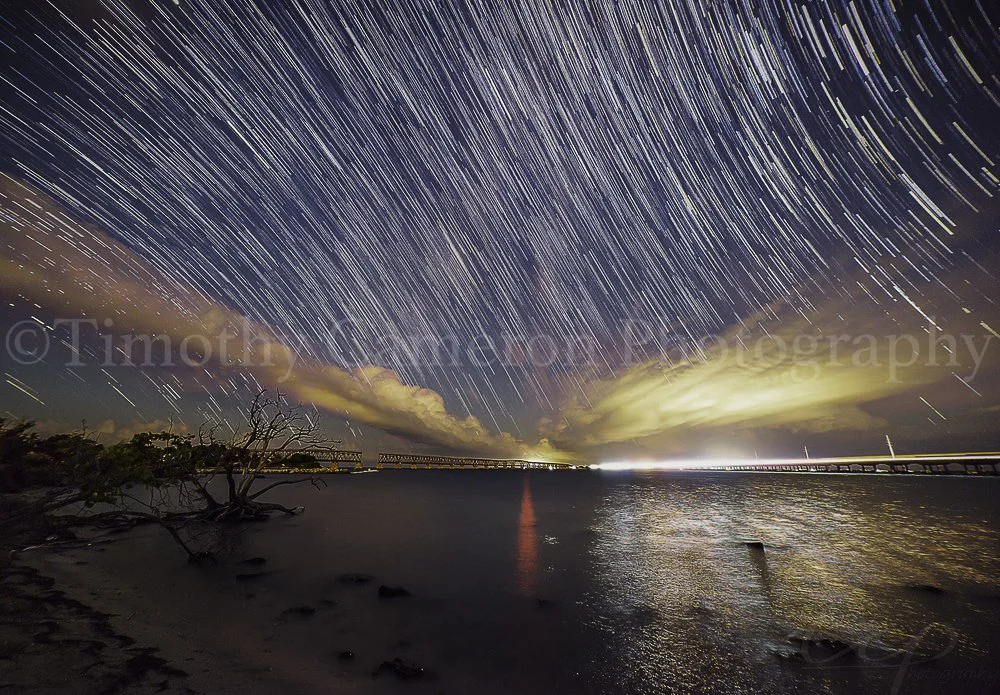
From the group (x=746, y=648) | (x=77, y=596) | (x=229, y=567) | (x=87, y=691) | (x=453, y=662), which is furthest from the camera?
(x=229, y=567)

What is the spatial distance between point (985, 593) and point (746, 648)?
16629mm

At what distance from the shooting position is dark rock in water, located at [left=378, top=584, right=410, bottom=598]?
58.4 ft

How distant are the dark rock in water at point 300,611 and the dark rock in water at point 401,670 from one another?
18.3 feet

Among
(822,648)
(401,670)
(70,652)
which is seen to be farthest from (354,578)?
(822,648)

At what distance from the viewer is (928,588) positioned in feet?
63.7

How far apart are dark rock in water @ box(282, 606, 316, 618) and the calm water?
0.39m

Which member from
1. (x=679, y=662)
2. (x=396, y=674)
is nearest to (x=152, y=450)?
(x=396, y=674)

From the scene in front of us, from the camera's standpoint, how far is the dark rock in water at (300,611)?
15164mm

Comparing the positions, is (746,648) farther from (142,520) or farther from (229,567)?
(142,520)

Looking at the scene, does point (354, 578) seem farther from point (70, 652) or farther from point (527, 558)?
point (527, 558)

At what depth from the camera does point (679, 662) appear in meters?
12.3

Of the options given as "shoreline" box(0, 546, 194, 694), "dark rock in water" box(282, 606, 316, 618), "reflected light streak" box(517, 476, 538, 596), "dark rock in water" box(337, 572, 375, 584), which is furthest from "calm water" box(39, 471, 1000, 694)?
"shoreline" box(0, 546, 194, 694)


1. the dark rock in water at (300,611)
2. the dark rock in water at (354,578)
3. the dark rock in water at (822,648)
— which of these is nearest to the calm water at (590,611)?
the dark rock in water at (822,648)

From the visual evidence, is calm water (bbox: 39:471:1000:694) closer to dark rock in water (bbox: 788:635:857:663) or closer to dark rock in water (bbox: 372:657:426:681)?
dark rock in water (bbox: 788:635:857:663)
